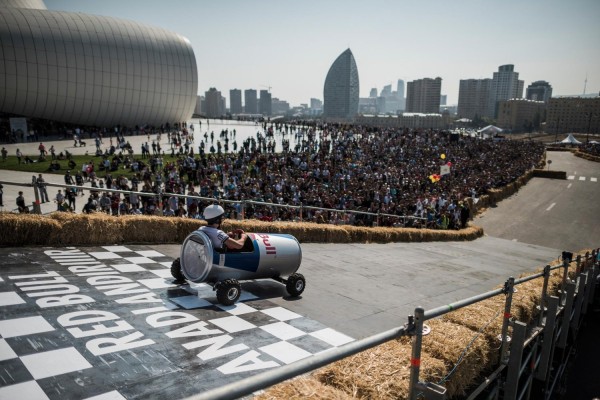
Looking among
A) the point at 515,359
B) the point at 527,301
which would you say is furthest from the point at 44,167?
the point at 515,359

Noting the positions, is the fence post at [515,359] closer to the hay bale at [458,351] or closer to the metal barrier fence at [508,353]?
the metal barrier fence at [508,353]

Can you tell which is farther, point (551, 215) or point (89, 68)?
point (89, 68)

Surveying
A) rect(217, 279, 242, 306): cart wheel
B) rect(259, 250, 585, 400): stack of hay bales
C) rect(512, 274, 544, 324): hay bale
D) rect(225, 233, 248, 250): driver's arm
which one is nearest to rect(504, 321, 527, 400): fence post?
Result: rect(259, 250, 585, 400): stack of hay bales

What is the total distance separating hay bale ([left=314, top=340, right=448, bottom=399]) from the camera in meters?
4.13

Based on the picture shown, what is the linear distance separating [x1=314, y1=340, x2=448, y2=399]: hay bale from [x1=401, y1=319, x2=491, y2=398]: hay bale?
283mm

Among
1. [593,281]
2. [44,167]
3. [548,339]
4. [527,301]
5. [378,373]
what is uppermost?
[378,373]

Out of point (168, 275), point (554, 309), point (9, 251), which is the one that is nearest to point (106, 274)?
point (168, 275)

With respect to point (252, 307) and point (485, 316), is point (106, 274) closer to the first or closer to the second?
point (252, 307)

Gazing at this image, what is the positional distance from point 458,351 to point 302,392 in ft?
8.65

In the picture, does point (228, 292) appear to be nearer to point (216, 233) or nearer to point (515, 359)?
point (216, 233)

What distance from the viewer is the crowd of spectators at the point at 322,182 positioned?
20953mm

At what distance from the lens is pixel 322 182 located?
3156 cm

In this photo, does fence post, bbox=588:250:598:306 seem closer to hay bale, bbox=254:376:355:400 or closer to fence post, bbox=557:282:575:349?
fence post, bbox=557:282:575:349

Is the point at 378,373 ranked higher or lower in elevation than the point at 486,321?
higher
